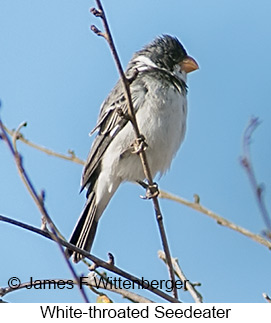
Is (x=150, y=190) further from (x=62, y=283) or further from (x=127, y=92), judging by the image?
(x=62, y=283)

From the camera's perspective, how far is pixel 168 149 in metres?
4.37

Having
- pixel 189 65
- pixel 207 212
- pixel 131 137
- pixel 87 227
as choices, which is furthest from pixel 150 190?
pixel 189 65

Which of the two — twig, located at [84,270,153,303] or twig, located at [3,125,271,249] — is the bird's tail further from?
twig, located at [84,270,153,303]

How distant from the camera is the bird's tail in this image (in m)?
4.38

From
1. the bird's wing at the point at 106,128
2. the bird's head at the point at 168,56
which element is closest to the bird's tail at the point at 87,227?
the bird's wing at the point at 106,128

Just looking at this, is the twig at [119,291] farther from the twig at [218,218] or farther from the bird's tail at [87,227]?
the bird's tail at [87,227]

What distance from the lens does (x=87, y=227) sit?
4.43 m

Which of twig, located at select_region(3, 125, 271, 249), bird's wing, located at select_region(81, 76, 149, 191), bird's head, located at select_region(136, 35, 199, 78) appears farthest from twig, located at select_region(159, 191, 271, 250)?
bird's head, located at select_region(136, 35, 199, 78)

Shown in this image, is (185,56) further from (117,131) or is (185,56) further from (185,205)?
(185,205)

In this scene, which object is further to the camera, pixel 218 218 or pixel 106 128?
pixel 106 128

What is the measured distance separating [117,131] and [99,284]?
69.0 inches

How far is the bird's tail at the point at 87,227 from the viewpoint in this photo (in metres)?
4.38

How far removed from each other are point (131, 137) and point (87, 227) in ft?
2.37
